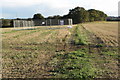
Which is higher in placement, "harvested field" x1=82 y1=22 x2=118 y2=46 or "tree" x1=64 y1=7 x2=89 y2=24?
"tree" x1=64 y1=7 x2=89 y2=24

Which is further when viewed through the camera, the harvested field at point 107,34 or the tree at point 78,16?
the tree at point 78,16

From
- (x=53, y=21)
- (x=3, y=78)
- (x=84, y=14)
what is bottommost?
(x=3, y=78)

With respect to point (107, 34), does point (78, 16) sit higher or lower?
higher

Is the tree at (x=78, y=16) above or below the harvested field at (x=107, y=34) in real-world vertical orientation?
above

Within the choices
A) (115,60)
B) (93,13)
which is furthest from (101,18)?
(115,60)

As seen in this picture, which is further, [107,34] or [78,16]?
[78,16]

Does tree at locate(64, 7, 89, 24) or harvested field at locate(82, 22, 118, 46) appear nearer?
harvested field at locate(82, 22, 118, 46)

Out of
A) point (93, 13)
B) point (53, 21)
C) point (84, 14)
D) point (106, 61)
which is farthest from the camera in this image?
point (93, 13)

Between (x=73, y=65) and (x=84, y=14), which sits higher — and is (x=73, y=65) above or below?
below

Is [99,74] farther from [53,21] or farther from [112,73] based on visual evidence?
[53,21]

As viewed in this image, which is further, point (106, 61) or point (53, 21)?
point (53, 21)

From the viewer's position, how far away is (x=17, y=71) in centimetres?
562

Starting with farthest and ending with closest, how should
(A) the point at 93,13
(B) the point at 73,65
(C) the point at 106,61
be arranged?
(A) the point at 93,13
(C) the point at 106,61
(B) the point at 73,65

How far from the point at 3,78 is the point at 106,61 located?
12.5ft
